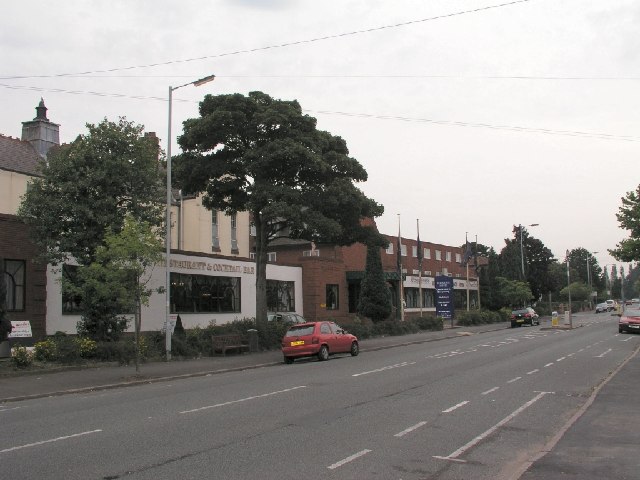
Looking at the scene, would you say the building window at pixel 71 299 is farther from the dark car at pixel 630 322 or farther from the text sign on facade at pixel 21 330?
the dark car at pixel 630 322

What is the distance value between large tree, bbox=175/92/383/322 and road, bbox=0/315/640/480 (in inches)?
388

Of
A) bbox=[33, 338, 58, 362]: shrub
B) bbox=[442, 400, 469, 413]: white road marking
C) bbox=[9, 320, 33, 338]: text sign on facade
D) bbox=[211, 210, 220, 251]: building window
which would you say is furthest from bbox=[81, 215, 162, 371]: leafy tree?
bbox=[211, 210, 220, 251]: building window

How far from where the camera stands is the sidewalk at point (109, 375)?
615 inches

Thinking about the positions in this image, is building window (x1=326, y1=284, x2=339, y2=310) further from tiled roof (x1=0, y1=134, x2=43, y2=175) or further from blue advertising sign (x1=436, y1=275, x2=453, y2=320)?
tiled roof (x1=0, y1=134, x2=43, y2=175)

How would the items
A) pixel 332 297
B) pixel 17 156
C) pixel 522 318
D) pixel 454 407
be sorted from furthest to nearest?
pixel 522 318 < pixel 332 297 < pixel 17 156 < pixel 454 407

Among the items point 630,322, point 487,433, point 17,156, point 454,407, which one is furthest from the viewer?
point 630,322

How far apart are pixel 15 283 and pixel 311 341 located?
423 inches

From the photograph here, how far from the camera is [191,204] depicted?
40344mm

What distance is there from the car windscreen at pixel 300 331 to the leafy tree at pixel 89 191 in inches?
254

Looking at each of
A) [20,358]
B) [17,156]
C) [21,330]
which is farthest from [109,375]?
[17,156]

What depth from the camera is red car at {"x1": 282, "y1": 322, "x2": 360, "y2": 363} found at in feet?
76.0

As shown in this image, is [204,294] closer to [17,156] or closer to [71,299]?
[71,299]

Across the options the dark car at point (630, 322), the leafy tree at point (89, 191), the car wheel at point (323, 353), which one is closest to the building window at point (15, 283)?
the leafy tree at point (89, 191)

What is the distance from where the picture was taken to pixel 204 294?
108ft
